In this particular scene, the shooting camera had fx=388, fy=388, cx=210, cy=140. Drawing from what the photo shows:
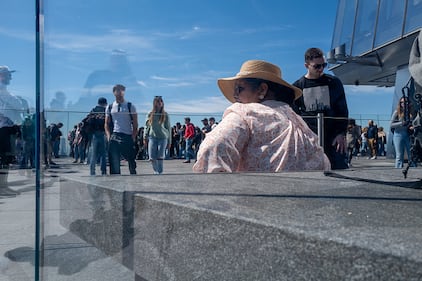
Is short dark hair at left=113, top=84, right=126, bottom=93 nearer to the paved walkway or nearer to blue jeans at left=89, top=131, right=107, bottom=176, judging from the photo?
the paved walkway

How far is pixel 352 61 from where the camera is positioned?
1911 millimetres

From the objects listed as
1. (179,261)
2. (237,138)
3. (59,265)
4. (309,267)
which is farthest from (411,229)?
(237,138)

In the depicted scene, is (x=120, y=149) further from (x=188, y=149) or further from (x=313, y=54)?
(x=313, y=54)

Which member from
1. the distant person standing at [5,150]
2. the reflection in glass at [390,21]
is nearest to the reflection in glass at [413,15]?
the reflection in glass at [390,21]

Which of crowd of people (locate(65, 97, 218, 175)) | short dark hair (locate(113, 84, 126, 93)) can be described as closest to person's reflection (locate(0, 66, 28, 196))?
crowd of people (locate(65, 97, 218, 175))

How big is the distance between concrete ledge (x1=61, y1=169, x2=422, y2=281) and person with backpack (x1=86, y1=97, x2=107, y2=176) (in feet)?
1.41

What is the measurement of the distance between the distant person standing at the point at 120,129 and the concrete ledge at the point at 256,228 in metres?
0.43

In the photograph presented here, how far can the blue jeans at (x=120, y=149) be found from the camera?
2061mm

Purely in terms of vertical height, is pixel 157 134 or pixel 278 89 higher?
pixel 278 89

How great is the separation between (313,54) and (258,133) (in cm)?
63

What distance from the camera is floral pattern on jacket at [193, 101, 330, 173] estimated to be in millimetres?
1593

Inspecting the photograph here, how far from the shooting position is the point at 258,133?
168 cm

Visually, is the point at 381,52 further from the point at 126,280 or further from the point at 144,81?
the point at 126,280

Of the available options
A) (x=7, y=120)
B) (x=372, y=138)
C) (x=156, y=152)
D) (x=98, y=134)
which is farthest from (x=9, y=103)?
(x=372, y=138)
